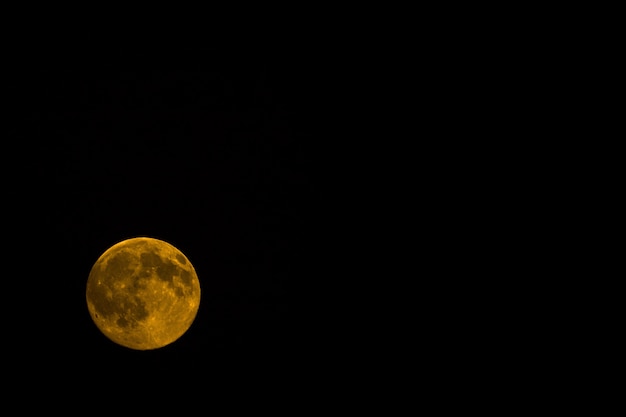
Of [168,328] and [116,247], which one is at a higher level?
[116,247]

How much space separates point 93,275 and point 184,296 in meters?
0.60

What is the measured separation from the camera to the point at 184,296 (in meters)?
2.93

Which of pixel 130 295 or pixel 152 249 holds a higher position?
pixel 152 249

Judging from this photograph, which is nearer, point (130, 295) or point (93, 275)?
point (130, 295)

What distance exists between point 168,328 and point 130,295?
13.3 inches

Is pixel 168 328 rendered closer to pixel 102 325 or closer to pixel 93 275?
pixel 102 325

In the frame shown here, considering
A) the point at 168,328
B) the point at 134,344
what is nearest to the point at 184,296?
the point at 168,328

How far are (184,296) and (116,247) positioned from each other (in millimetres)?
561

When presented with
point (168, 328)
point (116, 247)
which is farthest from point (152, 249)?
point (168, 328)

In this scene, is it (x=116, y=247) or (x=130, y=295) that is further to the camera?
(x=116, y=247)

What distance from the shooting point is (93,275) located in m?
2.90

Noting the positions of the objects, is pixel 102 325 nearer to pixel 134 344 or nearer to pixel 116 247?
pixel 134 344

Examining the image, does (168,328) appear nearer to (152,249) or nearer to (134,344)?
(134,344)

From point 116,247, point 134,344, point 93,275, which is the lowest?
point 134,344
